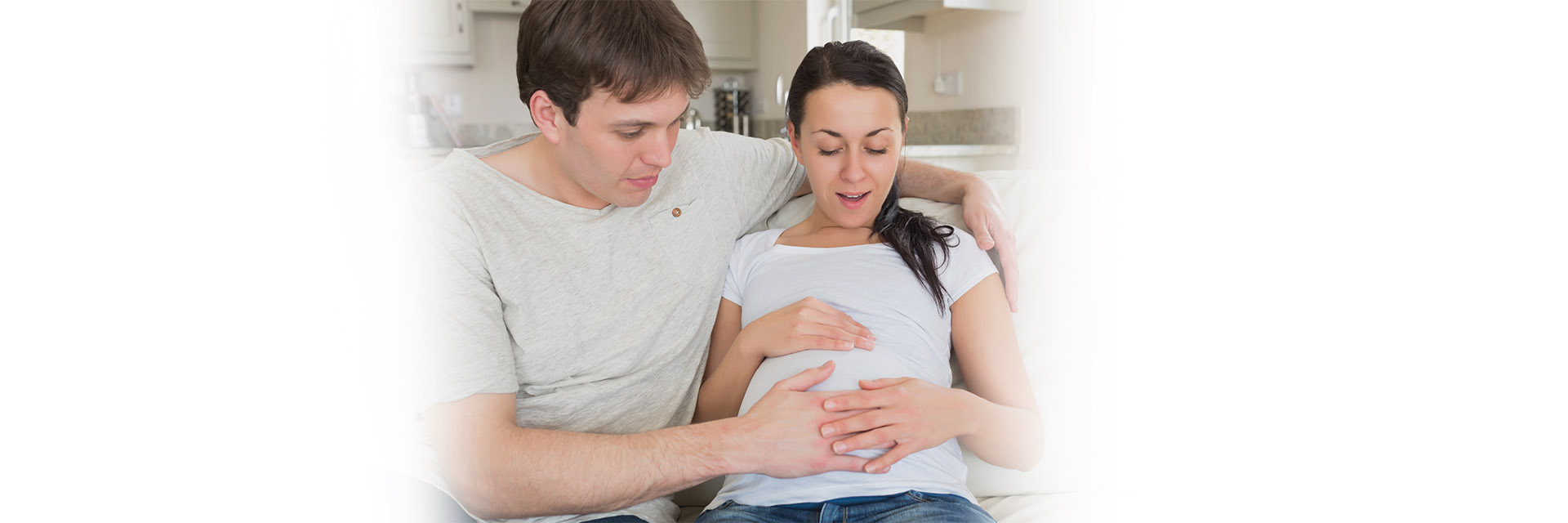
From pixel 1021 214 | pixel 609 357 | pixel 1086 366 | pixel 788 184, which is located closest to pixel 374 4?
pixel 788 184

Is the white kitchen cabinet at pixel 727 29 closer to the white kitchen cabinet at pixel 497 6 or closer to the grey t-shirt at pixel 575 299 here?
the white kitchen cabinet at pixel 497 6

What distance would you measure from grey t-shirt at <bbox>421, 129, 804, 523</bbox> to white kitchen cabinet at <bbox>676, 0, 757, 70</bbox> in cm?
366

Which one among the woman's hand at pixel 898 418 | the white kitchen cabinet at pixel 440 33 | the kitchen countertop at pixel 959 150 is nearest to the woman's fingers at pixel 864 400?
the woman's hand at pixel 898 418

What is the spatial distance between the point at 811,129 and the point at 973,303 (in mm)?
324

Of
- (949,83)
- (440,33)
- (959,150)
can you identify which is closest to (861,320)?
(959,150)

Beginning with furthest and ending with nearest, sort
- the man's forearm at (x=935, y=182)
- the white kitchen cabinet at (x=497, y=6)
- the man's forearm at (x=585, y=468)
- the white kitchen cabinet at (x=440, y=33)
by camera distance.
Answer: the white kitchen cabinet at (x=497, y=6), the white kitchen cabinet at (x=440, y=33), the man's forearm at (x=935, y=182), the man's forearm at (x=585, y=468)

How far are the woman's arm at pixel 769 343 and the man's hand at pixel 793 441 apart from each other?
105 millimetres

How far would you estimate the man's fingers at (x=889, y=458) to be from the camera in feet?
3.58

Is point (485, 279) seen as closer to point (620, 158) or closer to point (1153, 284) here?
point (620, 158)

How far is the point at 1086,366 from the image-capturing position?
139 centimetres

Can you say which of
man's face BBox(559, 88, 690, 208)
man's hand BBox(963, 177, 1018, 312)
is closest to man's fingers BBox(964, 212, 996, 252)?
man's hand BBox(963, 177, 1018, 312)

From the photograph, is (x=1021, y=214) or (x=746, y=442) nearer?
(x=746, y=442)

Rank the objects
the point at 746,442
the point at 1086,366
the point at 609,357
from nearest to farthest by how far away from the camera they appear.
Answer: the point at 746,442
the point at 609,357
the point at 1086,366

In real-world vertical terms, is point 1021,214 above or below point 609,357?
above
